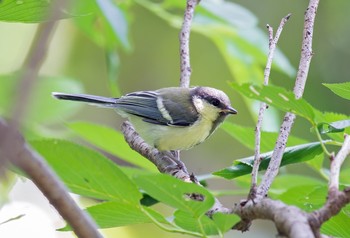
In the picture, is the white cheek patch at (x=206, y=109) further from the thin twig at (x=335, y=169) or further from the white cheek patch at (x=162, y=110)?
the thin twig at (x=335, y=169)

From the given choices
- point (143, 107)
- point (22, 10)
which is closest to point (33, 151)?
point (22, 10)

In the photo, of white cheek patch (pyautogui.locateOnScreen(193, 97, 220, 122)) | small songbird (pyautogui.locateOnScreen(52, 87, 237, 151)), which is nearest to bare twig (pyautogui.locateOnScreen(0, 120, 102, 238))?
small songbird (pyautogui.locateOnScreen(52, 87, 237, 151))

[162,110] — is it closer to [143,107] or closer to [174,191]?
[143,107]

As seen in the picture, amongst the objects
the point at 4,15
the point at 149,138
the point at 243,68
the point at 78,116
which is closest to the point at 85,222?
the point at 4,15

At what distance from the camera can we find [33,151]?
2.23ft

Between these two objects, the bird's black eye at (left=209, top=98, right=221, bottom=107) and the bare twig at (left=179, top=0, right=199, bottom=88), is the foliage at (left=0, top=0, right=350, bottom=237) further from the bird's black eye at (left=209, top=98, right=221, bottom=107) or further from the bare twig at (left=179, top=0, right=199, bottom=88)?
the bird's black eye at (left=209, top=98, right=221, bottom=107)

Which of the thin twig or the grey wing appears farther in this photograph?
the grey wing

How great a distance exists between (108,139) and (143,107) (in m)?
0.80

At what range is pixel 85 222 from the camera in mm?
691

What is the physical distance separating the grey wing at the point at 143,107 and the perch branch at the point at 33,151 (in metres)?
2.19

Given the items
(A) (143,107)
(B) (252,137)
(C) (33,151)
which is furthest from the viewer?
(A) (143,107)

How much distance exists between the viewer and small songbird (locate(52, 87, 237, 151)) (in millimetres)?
2822

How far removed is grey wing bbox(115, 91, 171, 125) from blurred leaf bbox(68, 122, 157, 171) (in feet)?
2.30

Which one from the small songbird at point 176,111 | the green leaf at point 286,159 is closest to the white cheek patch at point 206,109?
the small songbird at point 176,111
